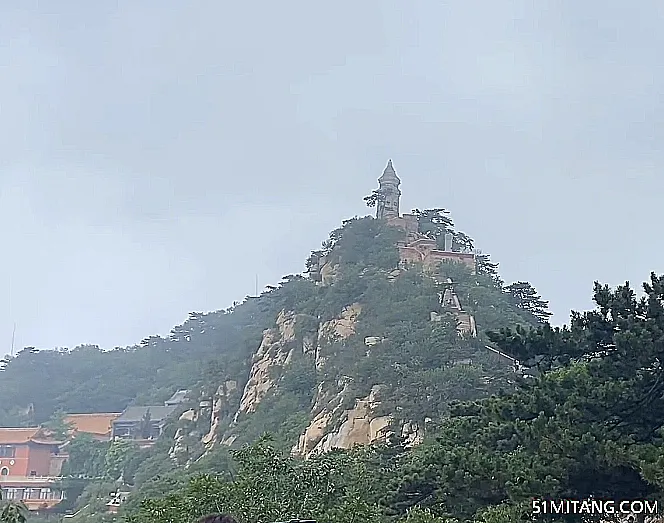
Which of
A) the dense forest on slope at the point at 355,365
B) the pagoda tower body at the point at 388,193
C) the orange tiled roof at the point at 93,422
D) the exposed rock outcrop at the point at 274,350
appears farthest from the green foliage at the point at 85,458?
the pagoda tower body at the point at 388,193

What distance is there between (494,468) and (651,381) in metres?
2.24

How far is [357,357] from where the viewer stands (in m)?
37.4

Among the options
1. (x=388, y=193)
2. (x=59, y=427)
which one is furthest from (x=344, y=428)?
(x=59, y=427)

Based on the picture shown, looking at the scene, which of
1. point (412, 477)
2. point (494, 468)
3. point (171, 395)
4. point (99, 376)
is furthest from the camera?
point (99, 376)

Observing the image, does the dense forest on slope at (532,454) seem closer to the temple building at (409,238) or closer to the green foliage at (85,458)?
the temple building at (409,238)

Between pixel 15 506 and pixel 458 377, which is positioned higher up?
pixel 458 377

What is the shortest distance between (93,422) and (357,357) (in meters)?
30.5

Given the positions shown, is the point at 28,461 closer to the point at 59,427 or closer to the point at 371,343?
the point at 59,427

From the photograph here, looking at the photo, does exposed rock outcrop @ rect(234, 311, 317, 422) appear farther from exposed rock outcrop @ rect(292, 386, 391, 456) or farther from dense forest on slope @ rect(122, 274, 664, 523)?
dense forest on slope @ rect(122, 274, 664, 523)

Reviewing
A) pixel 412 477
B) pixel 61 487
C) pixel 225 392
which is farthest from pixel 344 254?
pixel 412 477

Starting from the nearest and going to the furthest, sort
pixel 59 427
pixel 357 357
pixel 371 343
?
pixel 357 357 → pixel 371 343 → pixel 59 427

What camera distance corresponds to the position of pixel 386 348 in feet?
119

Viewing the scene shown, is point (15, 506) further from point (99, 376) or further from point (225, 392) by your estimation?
point (99, 376)

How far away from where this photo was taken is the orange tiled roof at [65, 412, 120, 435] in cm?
6125
